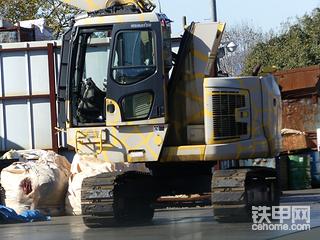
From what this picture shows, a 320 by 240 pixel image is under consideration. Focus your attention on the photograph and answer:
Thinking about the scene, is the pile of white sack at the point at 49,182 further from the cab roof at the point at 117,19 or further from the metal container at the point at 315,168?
the metal container at the point at 315,168

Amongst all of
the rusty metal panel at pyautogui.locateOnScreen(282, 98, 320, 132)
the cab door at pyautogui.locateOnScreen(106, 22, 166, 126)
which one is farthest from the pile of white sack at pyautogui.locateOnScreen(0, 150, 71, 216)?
the rusty metal panel at pyautogui.locateOnScreen(282, 98, 320, 132)

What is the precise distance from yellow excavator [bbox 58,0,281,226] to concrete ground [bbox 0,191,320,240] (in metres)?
0.36

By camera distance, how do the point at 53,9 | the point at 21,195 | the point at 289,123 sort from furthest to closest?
the point at 53,9 → the point at 289,123 → the point at 21,195

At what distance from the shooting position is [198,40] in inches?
501

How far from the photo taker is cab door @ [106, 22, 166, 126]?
39.8 feet

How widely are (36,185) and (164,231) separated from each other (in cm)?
588

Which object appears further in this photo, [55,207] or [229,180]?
[55,207]

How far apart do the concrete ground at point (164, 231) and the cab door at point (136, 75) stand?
1.72m

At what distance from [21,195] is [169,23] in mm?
6377

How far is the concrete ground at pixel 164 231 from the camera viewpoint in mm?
10898

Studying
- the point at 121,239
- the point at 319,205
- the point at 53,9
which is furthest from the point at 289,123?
the point at 121,239

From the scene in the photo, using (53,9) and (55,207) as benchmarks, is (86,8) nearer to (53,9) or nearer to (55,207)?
(55,207)

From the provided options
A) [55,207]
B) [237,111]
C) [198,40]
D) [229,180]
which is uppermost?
[198,40]

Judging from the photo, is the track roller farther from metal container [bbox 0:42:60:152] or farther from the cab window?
metal container [bbox 0:42:60:152]
